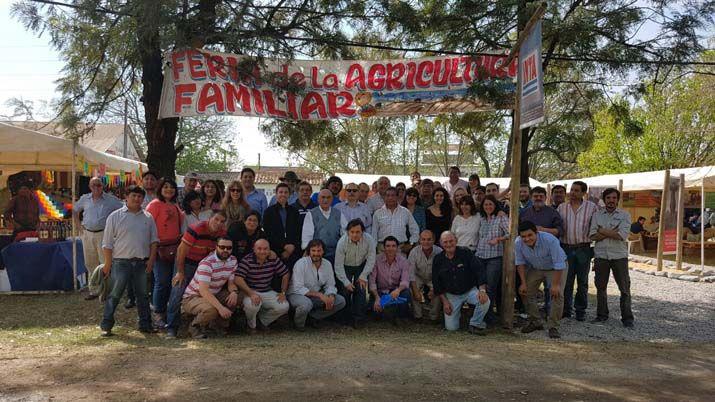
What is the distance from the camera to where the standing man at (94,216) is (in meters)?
8.04

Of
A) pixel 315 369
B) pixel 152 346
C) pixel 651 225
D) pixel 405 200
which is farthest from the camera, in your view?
pixel 651 225

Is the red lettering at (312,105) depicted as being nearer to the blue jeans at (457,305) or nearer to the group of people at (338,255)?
the group of people at (338,255)

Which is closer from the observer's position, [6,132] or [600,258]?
[600,258]

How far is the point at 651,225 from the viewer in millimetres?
18375

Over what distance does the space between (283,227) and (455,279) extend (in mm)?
2183

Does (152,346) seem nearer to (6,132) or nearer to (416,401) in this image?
(416,401)

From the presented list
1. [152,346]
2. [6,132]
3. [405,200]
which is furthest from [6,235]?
[405,200]

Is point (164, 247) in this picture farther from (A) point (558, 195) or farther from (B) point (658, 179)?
(B) point (658, 179)

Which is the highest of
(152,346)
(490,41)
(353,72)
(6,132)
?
(490,41)

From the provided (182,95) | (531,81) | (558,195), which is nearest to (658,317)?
(558,195)

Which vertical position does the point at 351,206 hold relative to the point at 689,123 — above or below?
below

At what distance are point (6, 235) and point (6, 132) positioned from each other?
5.90 ft

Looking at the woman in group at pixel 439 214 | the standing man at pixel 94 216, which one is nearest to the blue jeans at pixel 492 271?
the woman in group at pixel 439 214

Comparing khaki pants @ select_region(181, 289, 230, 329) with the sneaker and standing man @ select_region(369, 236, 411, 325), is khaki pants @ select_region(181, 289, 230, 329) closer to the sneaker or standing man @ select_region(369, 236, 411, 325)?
standing man @ select_region(369, 236, 411, 325)
